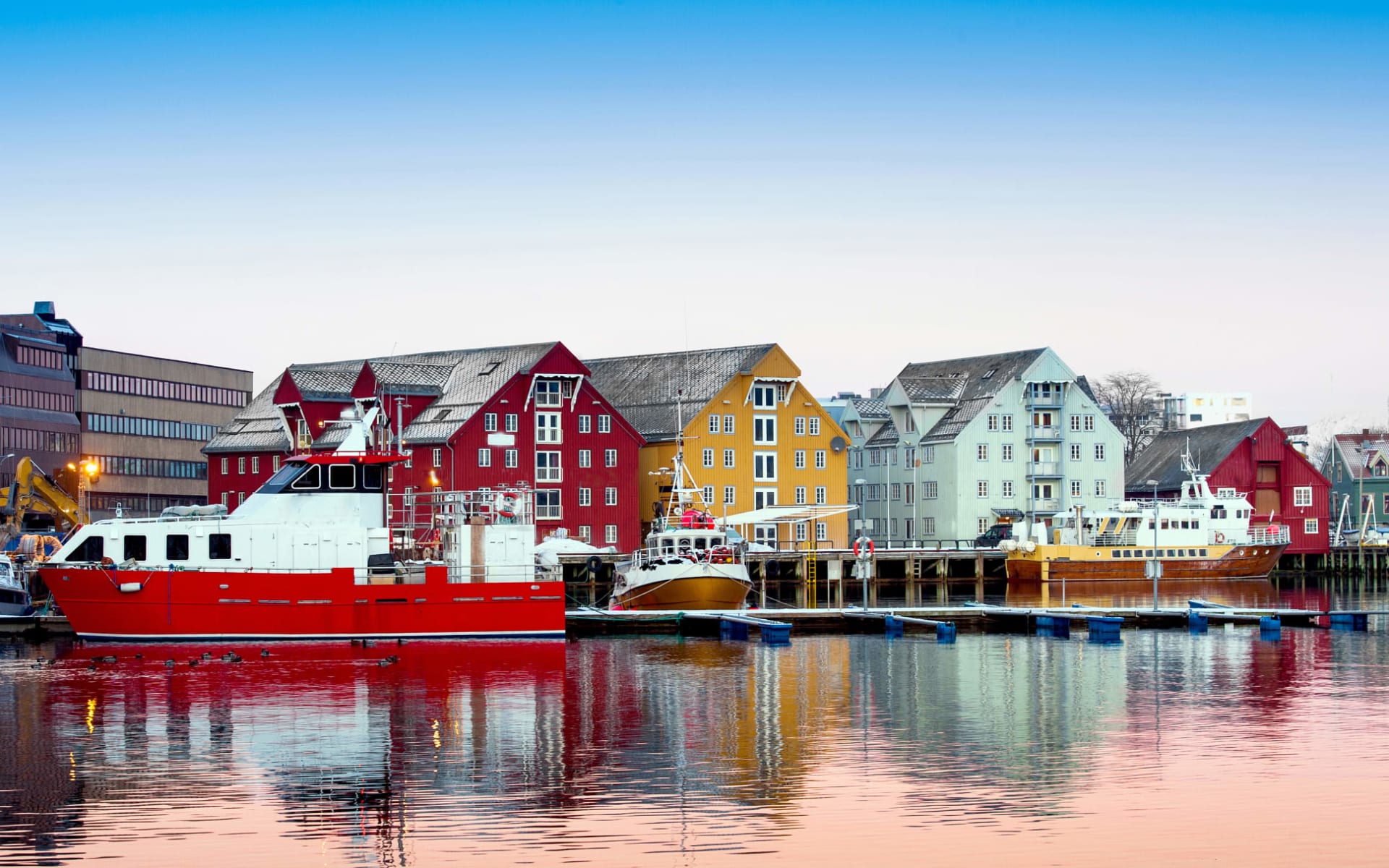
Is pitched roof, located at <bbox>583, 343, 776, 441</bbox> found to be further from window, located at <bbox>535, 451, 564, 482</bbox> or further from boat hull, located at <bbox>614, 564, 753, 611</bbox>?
boat hull, located at <bbox>614, 564, 753, 611</bbox>

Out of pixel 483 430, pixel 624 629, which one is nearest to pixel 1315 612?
pixel 624 629

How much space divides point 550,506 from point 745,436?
39.4ft

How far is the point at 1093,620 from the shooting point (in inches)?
1991

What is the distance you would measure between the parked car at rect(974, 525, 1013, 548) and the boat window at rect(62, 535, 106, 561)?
55.4 meters

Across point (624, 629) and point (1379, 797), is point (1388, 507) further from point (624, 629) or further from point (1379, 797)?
point (1379, 797)

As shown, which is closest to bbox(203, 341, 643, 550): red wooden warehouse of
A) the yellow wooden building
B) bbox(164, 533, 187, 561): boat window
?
the yellow wooden building

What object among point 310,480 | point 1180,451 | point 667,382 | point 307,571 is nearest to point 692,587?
point 310,480

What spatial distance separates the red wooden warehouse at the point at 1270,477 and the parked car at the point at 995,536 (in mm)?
16384

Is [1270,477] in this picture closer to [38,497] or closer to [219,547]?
[38,497]

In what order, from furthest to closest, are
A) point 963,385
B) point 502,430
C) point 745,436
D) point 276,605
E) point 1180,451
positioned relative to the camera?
point 1180,451 < point 963,385 < point 745,436 < point 502,430 < point 276,605

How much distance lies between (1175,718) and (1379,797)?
8202 mm

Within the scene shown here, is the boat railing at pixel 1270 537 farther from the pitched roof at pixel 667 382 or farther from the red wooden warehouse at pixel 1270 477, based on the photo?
the pitched roof at pixel 667 382

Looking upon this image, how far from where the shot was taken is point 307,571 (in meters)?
46.1

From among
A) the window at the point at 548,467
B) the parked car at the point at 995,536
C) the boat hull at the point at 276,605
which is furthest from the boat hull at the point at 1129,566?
the boat hull at the point at 276,605
